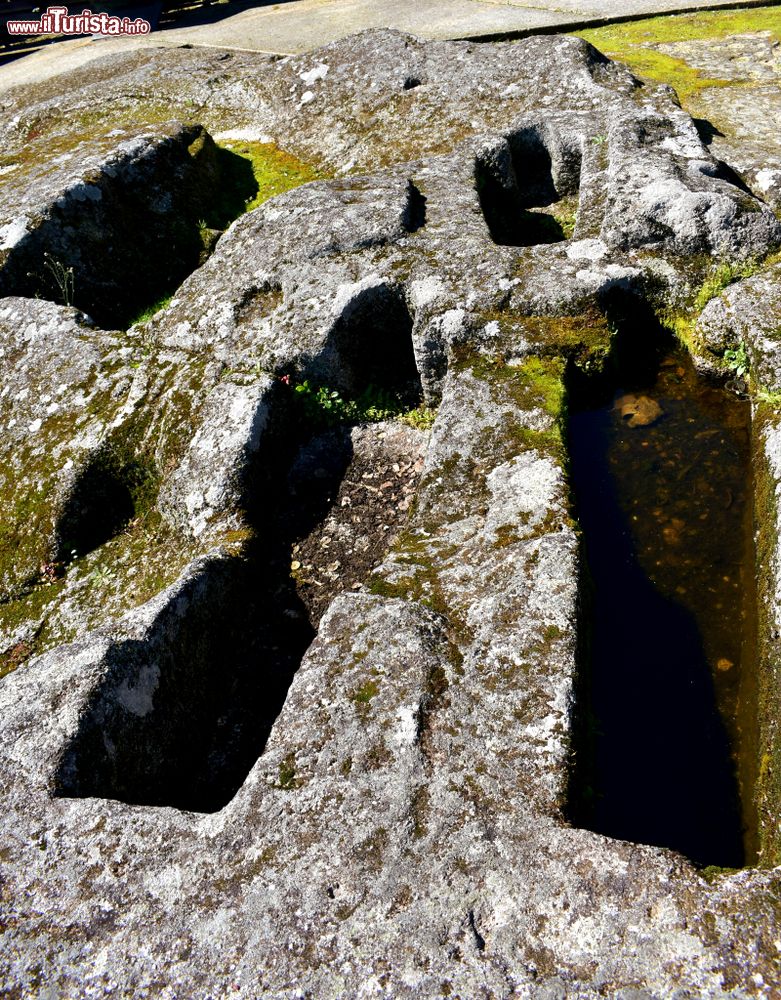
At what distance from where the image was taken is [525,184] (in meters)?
11.1

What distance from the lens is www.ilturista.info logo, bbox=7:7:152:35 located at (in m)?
23.3

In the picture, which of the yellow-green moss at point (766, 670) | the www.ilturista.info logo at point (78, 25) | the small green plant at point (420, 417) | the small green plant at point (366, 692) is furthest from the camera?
the www.ilturista.info logo at point (78, 25)

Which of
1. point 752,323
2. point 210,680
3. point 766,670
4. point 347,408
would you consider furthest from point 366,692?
point 752,323

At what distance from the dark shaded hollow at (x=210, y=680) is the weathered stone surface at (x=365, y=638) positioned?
0.08 ft

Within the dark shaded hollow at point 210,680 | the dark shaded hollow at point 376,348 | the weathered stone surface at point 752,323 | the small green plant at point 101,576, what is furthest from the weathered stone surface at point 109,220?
the weathered stone surface at point 752,323

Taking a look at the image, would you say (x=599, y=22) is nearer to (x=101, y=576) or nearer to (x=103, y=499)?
(x=103, y=499)

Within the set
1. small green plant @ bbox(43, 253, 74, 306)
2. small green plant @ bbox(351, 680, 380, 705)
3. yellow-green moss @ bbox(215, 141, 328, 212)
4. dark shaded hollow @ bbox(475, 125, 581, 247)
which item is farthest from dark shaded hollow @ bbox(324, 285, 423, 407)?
yellow-green moss @ bbox(215, 141, 328, 212)

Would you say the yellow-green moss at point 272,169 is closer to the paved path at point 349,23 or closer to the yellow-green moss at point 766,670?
the paved path at point 349,23

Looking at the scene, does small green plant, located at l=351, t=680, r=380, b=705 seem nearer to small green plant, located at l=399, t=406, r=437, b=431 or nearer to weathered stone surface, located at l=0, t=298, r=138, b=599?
small green plant, located at l=399, t=406, r=437, b=431

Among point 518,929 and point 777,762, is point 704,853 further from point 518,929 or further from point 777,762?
point 518,929

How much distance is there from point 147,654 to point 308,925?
221 centimetres

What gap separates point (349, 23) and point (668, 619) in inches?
757

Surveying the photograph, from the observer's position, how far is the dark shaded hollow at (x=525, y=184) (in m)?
10.4

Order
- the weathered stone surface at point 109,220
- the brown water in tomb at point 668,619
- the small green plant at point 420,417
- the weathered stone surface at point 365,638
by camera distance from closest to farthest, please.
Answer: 1. the weathered stone surface at point 365,638
2. the brown water in tomb at point 668,619
3. the small green plant at point 420,417
4. the weathered stone surface at point 109,220
